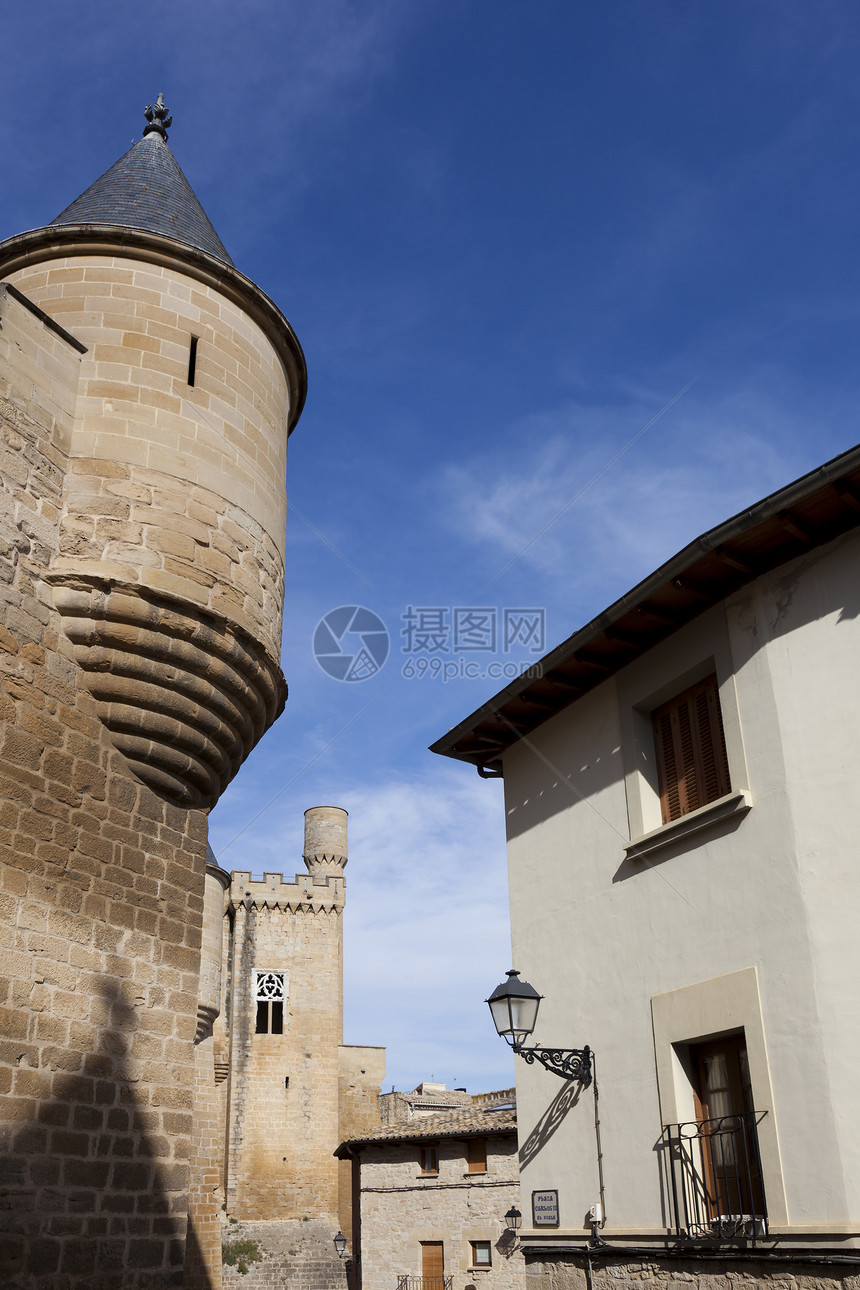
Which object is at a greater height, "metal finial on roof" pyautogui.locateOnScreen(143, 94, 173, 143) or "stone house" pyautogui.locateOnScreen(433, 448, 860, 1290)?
"metal finial on roof" pyautogui.locateOnScreen(143, 94, 173, 143)

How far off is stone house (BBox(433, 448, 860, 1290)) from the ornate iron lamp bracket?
156mm

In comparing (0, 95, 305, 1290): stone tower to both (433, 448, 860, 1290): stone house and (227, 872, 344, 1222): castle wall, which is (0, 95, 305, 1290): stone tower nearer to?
(433, 448, 860, 1290): stone house

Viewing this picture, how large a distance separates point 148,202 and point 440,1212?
66.2ft

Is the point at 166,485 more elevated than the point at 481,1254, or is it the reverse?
the point at 166,485

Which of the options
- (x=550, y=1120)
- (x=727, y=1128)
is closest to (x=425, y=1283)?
(x=550, y=1120)

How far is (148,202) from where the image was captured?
8.75 m

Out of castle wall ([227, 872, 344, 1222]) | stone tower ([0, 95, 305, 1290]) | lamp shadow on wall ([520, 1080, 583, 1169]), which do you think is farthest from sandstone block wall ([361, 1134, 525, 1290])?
stone tower ([0, 95, 305, 1290])

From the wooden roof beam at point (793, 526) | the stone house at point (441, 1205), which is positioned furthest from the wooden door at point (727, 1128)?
the stone house at point (441, 1205)

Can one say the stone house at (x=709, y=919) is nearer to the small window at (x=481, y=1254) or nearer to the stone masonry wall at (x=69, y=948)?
the stone masonry wall at (x=69, y=948)

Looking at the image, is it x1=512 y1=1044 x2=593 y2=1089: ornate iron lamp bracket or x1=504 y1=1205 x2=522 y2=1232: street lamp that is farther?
x1=504 y1=1205 x2=522 y2=1232: street lamp

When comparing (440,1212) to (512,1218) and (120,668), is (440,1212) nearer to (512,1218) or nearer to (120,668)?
(512,1218)

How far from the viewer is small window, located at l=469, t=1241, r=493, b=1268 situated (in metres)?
20.6

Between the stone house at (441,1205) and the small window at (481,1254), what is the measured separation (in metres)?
0.02

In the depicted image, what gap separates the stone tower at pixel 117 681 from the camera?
599 centimetres
